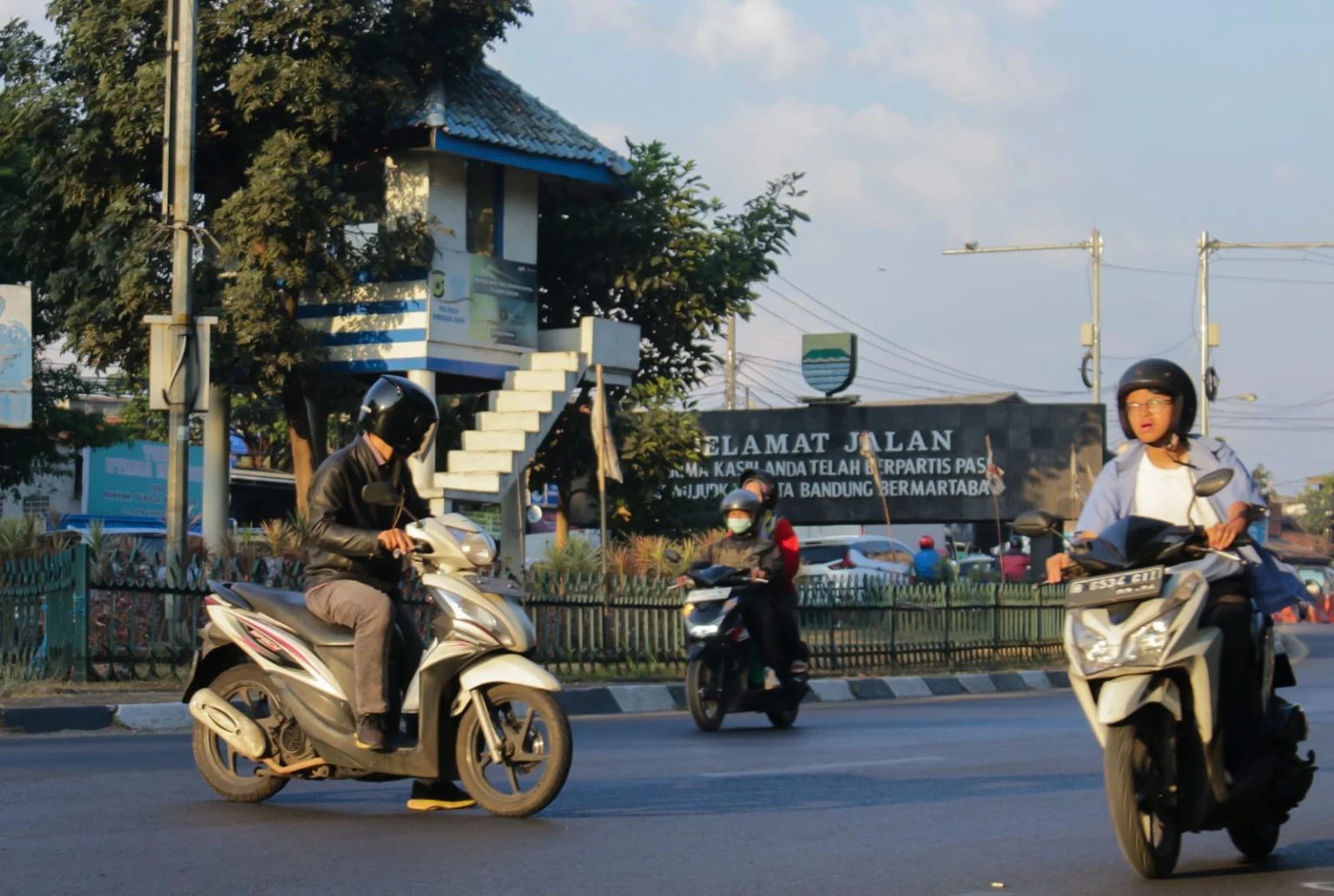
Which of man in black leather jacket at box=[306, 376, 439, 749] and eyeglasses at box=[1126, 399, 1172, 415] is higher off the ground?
eyeglasses at box=[1126, 399, 1172, 415]

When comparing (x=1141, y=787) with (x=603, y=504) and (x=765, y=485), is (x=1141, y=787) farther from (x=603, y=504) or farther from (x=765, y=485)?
(x=603, y=504)

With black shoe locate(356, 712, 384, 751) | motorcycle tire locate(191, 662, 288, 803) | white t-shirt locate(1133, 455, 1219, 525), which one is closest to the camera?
white t-shirt locate(1133, 455, 1219, 525)

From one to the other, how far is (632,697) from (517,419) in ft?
32.9

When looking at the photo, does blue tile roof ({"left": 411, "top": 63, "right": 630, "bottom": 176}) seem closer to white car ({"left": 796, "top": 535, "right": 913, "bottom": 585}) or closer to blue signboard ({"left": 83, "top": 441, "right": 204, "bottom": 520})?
white car ({"left": 796, "top": 535, "right": 913, "bottom": 585})

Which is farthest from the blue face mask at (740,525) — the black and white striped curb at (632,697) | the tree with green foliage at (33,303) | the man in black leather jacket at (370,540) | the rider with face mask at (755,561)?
the tree with green foliage at (33,303)

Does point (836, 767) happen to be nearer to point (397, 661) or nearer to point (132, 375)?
point (397, 661)

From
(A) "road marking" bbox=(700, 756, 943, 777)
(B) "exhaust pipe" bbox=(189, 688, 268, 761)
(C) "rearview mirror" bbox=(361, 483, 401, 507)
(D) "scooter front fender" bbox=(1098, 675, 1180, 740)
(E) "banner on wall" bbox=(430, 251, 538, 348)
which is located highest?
(E) "banner on wall" bbox=(430, 251, 538, 348)

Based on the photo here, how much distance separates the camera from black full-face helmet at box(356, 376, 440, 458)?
700 centimetres

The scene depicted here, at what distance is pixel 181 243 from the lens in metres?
17.1

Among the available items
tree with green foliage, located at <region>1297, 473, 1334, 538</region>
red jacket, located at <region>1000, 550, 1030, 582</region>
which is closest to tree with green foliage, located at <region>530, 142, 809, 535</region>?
red jacket, located at <region>1000, 550, 1030, 582</region>

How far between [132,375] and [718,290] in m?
8.62

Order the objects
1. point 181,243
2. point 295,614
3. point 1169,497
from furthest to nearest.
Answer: point 181,243 → point 295,614 → point 1169,497

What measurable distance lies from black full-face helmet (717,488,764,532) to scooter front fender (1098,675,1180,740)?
7.06 m

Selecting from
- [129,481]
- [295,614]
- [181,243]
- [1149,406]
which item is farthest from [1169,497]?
[129,481]
